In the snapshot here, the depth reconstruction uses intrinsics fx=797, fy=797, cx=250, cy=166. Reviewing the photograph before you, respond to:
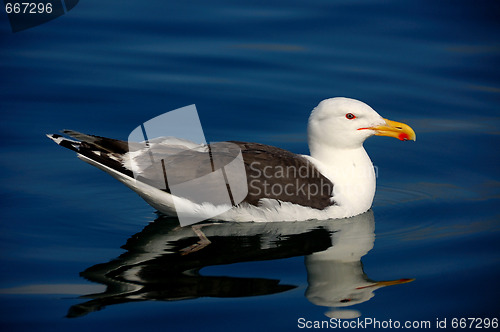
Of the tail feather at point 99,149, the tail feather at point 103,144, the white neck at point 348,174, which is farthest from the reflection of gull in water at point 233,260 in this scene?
the tail feather at point 103,144

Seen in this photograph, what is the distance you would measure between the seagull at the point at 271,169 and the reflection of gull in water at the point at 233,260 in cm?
22

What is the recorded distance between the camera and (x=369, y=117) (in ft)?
30.4

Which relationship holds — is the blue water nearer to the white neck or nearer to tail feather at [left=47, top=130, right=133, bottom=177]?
the white neck

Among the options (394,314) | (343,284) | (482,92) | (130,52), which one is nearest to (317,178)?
(343,284)

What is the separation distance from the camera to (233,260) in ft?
26.6

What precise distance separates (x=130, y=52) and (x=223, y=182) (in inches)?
218

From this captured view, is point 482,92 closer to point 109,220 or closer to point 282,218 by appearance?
point 282,218

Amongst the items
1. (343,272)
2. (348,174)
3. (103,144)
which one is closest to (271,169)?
(348,174)

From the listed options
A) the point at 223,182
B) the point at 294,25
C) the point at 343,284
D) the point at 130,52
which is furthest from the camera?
the point at 294,25

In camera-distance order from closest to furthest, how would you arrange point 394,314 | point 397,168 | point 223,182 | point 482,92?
point 394,314
point 223,182
point 397,168
point 482,92

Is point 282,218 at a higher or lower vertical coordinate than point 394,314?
higher

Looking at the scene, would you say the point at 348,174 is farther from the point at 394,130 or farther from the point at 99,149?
the point at 99,149

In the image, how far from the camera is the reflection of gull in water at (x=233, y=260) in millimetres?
7406

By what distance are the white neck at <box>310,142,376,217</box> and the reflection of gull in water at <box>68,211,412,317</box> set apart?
A: 20 cm
